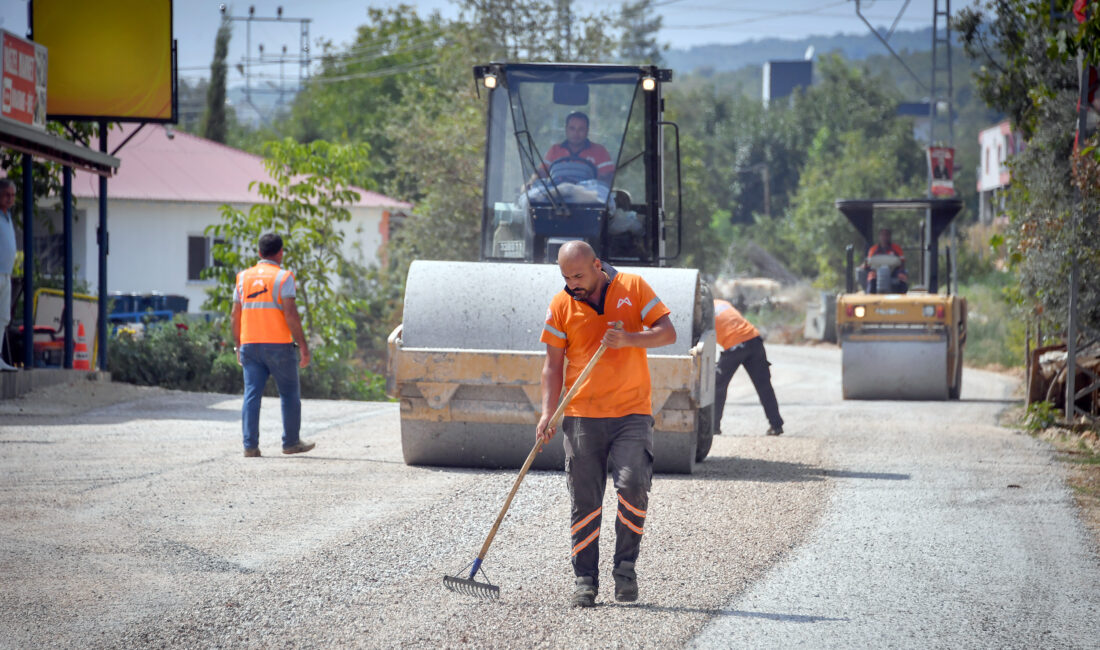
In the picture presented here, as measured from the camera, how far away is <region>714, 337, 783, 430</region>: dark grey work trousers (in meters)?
12.2

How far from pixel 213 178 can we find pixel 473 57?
8440 mm

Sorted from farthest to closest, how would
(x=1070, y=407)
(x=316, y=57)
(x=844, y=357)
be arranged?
(x=316, y=57)
(x=844, y=357)
(x=1070, y=407)

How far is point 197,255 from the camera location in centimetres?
3356

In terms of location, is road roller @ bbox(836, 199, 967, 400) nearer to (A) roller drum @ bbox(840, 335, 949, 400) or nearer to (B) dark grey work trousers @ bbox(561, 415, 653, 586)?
(A) roller drum @ bbox(840, 335, 949, 400)

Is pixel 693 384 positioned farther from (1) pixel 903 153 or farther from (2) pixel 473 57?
(1) pixel 903 153

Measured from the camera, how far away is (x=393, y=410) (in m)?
14.3

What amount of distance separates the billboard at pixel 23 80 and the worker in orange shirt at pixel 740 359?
750cm

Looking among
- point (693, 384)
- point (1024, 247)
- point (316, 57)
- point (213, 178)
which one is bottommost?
point (693, 384)

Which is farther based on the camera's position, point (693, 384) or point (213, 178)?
point (213, 178)

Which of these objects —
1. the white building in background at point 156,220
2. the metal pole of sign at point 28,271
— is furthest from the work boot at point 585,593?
the white building in background at point 156,220

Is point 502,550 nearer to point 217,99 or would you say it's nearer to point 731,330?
point 731,330

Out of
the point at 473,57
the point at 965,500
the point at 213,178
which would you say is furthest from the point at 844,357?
the point at 213,178

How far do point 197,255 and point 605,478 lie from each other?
2950 centimetres

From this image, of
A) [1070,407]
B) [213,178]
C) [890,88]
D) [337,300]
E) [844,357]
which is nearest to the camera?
[1070,407]
